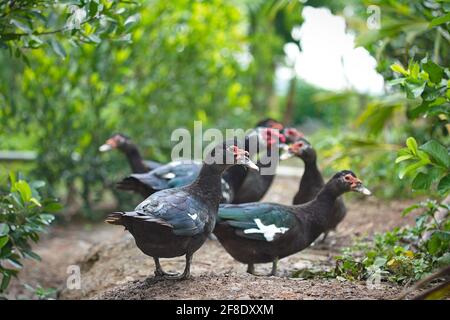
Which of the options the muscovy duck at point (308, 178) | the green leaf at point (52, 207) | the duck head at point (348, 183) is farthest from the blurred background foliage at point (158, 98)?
the green leaf at point (52, 207)

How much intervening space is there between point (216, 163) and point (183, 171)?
1.53m

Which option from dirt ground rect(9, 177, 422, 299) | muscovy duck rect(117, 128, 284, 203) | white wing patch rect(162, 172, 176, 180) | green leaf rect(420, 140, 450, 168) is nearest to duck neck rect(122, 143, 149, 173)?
dirt ground rect(9, 177, 422, 299)

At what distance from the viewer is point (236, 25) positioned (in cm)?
1002

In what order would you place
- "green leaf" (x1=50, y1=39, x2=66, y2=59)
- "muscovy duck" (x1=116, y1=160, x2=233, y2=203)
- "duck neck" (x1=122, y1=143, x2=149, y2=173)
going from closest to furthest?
"green leaf" (x1=50, y1=39, x2=66, y2=59) < "muscovy duck" (x1=116, y1=160, x2=233, y2=203) < "duck neck" (x1=122, y1=143, x2=149, y2=173)

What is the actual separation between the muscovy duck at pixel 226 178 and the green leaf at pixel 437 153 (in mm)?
2038

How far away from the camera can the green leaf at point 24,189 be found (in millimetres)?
4512

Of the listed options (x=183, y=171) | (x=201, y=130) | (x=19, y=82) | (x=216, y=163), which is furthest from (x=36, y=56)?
(x=216, y=163)

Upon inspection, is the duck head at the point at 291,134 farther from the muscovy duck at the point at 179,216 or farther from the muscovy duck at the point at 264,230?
the muscovy duck at the point at 179,216

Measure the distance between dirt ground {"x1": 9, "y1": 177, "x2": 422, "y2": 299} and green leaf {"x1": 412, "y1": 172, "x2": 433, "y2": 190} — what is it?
2.03 ft

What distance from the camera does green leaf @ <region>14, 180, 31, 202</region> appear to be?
4.51 metres

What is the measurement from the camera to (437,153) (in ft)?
13.2

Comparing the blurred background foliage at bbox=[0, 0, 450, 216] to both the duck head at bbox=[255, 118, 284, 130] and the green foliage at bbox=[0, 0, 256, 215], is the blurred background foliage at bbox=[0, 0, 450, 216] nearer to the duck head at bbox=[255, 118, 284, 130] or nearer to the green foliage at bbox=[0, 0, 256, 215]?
the green foliage at bbox=[0, 0, 256, 215]

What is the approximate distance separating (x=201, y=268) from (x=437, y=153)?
1979 mm
